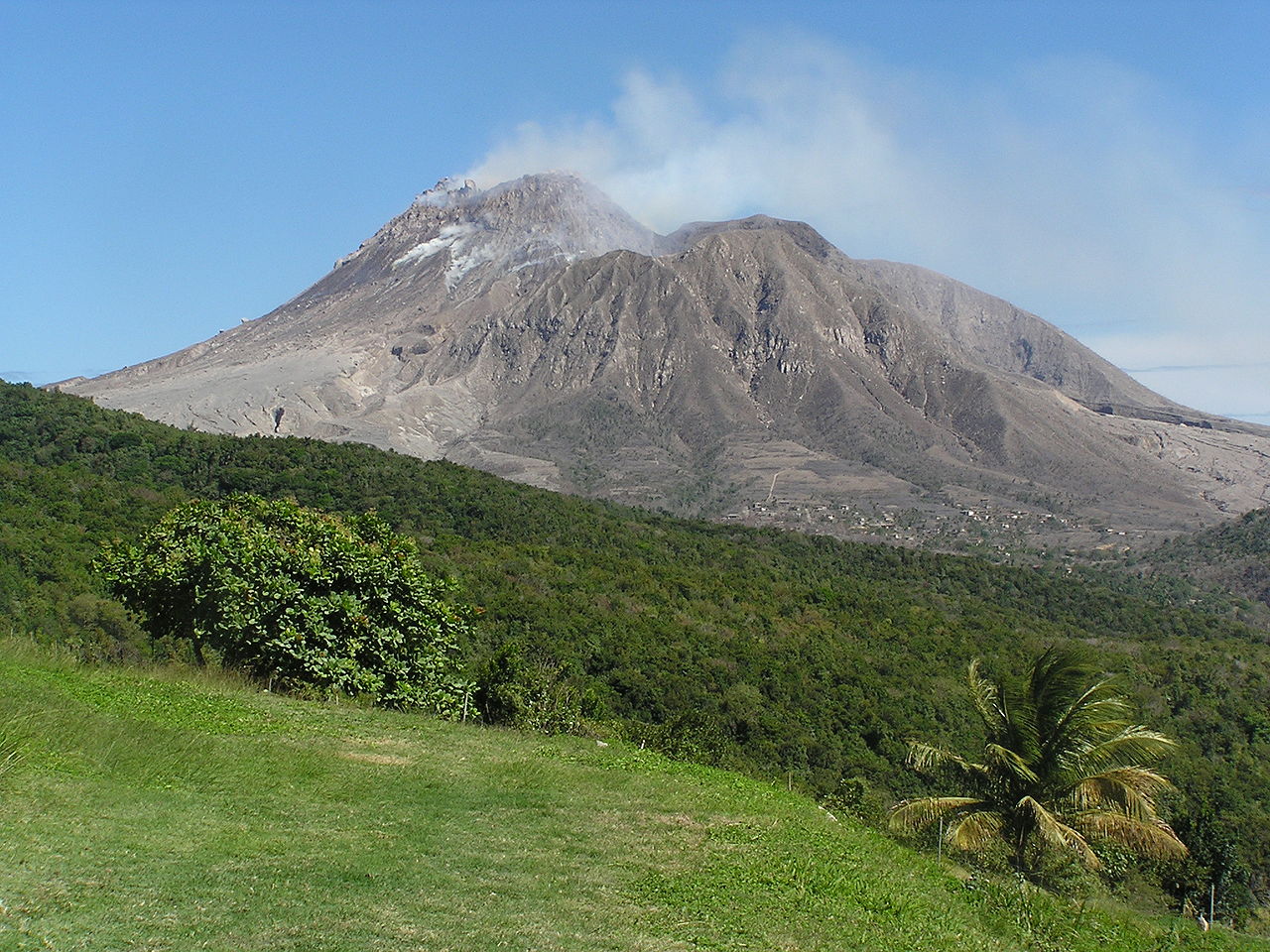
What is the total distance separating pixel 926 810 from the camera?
52.7 ft

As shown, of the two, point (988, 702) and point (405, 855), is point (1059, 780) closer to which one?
point (988, 702)

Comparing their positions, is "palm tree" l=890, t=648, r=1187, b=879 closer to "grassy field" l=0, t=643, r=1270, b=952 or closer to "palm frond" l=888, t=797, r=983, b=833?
"palm frond" l=888, t=797, r=983, b=833

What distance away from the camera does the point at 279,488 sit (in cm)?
6956

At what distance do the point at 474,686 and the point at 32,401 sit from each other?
2515 inches

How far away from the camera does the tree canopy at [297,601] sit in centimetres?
1906

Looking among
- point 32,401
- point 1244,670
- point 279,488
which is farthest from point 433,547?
point 1244,670

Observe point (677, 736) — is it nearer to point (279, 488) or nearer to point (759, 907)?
point (759, 907)

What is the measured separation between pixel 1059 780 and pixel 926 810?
1.93m

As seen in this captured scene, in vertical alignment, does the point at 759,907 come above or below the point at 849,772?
above

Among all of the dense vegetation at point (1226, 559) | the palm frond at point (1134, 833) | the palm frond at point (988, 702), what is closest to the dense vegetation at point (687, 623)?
the palm frond at point (988, 702)

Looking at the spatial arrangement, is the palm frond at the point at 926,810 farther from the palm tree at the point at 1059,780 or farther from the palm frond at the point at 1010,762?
the palm frond at the point at 1010,762

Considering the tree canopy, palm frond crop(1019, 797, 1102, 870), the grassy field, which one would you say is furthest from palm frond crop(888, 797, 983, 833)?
the tree canopy

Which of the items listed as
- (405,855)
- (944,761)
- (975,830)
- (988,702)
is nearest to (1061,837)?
(975,830)

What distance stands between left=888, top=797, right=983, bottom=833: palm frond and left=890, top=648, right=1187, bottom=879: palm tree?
0.6 inches
